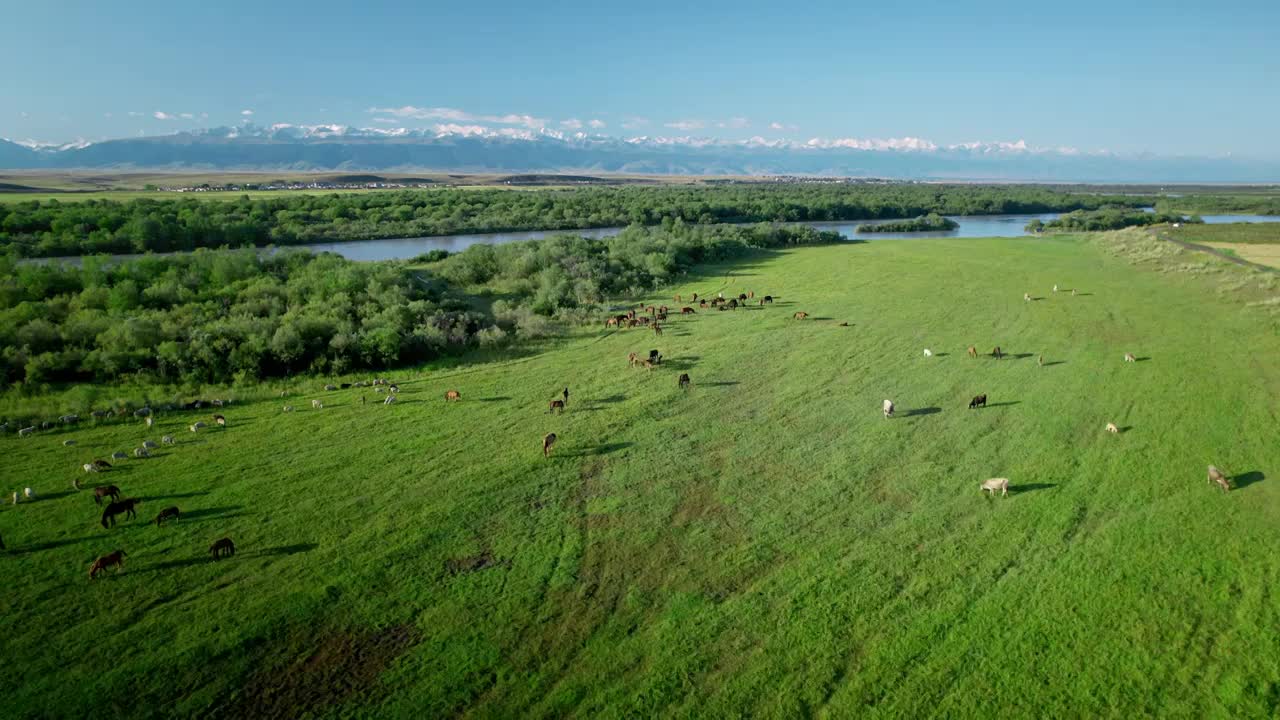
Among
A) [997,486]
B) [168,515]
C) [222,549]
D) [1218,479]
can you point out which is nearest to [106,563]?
[168,515]

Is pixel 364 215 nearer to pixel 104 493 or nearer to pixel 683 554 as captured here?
pixel 104 493

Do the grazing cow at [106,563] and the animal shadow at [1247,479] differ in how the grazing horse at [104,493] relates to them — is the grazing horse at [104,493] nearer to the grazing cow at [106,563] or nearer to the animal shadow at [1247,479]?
the grazing cow at [106,563]

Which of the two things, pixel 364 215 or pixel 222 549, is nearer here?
pixel 222 549

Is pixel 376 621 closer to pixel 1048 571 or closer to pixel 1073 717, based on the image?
pixel 1073 717

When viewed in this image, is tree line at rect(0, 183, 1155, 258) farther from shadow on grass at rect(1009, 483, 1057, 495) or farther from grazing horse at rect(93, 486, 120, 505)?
shadow on grass at rect(1009, 483, 1057, 495)

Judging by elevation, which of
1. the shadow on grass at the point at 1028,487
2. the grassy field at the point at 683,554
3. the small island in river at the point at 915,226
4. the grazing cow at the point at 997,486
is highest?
the small island in river at the point at 915,226

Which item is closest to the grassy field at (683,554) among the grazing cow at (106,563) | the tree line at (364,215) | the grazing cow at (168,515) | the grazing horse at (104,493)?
the grazing cow at (106,563)

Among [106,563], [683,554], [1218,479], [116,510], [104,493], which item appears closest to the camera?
[106,563]

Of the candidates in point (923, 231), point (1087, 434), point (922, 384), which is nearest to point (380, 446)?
point (922, 384)

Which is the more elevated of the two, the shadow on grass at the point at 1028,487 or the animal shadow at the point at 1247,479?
the animal shadow at the point at 1247,479
